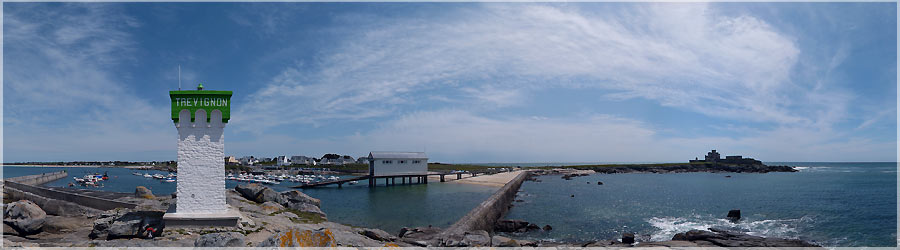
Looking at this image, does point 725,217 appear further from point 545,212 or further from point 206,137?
point 206,137

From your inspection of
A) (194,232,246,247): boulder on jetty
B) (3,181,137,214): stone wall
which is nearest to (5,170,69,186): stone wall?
(3,181,137,214): stone wall

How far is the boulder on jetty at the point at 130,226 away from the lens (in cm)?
1274

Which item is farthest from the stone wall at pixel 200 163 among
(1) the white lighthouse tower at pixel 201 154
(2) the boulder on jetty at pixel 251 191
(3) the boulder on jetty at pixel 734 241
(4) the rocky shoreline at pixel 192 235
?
(3) the boulder on jetty at pixel 734 241

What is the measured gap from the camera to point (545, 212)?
34156 millimetres

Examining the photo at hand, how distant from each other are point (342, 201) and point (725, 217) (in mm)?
33027

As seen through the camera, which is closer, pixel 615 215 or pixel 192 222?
pixel 192 222

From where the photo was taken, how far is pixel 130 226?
12.9 m

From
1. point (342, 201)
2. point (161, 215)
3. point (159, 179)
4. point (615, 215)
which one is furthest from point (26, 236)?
point (159, 179)

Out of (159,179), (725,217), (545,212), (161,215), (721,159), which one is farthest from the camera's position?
(721,159)

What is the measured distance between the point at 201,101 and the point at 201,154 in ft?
5.64

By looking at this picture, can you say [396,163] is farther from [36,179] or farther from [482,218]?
[36,179]

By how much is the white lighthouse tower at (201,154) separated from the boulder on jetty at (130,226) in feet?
1.74

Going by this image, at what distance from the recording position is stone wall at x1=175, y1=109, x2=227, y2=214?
1345cm

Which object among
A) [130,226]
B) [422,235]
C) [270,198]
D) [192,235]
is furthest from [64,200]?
[422,235]
